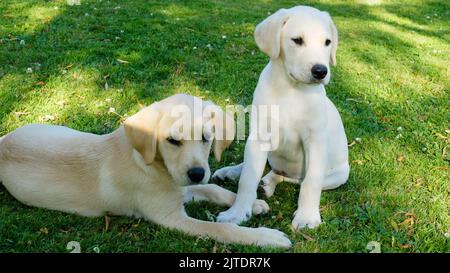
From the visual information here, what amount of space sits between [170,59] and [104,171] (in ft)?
12.6

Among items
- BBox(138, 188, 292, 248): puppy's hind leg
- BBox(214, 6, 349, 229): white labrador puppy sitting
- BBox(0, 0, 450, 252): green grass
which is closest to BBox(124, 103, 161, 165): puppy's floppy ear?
BBox(138, 188, 292, 248): puppy's hind leg

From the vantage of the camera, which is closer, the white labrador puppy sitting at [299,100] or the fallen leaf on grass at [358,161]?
the white labrador puppy sitting at [299,100]

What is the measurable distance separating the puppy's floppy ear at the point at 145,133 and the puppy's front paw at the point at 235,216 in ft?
2.61

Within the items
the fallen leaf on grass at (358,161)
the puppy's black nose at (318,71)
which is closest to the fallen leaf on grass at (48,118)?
the puppy's black nose at (318,71)

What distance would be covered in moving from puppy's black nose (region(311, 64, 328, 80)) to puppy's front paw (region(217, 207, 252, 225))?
118 centimetres

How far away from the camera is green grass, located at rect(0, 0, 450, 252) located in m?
3.83

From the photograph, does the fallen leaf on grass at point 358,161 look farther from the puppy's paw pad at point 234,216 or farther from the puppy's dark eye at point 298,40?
the puppy's dark eye at point 298,40

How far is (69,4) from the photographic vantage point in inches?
415

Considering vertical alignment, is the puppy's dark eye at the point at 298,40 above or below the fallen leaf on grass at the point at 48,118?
above

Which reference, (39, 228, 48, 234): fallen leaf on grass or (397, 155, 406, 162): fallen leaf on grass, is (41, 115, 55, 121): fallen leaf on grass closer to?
(39, 228, 48, 234): fallen leaf on grass

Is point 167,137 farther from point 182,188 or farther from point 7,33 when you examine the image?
point 7,33

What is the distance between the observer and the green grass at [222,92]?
12.6 ft
